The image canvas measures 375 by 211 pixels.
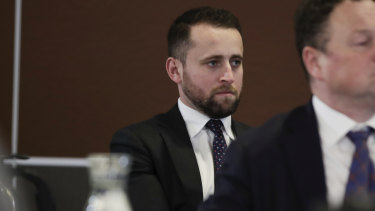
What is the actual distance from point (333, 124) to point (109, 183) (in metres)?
0.58

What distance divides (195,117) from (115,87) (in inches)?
44.6

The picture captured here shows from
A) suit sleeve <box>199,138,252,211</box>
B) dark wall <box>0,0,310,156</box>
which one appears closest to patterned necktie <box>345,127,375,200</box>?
suit sleeve <box>199,138,252,211</box>

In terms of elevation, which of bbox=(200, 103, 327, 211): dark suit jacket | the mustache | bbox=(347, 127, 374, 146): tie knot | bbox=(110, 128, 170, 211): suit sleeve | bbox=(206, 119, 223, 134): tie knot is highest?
bbox=(347, 127, 374, 146): tie knot

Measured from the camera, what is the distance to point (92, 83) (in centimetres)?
308

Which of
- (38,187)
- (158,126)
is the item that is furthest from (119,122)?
(38,187)

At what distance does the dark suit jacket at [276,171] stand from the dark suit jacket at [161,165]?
19.4 inches

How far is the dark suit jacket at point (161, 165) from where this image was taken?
1.76m

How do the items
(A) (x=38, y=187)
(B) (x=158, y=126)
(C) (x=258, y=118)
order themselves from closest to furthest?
(A) (x=38, y=187)
(B) (x=158, y=126)
(C) (x=258, y=118)

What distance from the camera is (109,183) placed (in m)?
0.83

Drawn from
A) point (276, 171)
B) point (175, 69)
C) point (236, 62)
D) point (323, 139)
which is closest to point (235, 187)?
point (276, 171)

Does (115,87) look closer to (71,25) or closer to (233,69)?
(71,25)

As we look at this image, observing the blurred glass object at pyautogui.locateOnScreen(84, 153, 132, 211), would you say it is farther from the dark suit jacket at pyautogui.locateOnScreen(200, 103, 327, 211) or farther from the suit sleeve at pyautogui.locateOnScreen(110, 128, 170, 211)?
the suit sleeve at pyautogui.locateOnScreen(110, 128, 170, 211)

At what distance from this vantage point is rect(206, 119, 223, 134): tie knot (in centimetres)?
200

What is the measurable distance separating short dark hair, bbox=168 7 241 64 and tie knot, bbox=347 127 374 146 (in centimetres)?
93
